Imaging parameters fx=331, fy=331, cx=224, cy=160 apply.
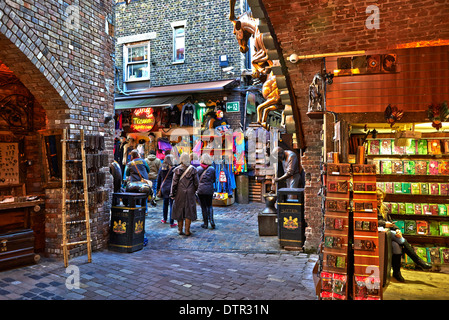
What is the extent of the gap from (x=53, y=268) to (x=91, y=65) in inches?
158

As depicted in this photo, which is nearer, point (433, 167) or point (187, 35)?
point (433, 167)

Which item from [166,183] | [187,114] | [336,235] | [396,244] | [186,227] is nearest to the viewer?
[336,235]

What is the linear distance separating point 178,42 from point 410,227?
12.1 metres

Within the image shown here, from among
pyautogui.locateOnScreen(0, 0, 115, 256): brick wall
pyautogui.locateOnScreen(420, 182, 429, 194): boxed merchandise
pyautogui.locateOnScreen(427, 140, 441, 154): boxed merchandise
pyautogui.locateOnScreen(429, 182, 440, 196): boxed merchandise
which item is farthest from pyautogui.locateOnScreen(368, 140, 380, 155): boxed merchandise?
pyautogui.locateOnScreen(0, 0, 115, 256): brick wall

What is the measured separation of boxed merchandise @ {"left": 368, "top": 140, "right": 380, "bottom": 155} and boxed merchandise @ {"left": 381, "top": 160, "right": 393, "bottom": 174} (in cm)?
21

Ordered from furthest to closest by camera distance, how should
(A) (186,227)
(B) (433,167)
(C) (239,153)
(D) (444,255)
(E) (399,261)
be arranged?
(C) (239,153)
(A) (186,227)
(B) (433,167)
(D) (444,255)
(E) (399,261)

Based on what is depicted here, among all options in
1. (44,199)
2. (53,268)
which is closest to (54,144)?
Result: (44,199)

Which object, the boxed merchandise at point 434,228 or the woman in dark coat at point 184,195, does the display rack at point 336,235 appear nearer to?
the boxed merchandise at point 434,228

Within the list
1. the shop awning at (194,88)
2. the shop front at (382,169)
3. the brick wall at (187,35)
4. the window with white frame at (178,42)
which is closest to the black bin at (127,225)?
the shop front at (382,169)

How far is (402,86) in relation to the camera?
17.2 ft

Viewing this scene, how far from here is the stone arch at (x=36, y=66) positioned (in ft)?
17.1

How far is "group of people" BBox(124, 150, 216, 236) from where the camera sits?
27.4ft

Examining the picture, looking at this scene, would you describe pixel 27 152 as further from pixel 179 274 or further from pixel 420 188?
pixel 420 188

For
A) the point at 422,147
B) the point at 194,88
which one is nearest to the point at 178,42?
the point at 194,88
